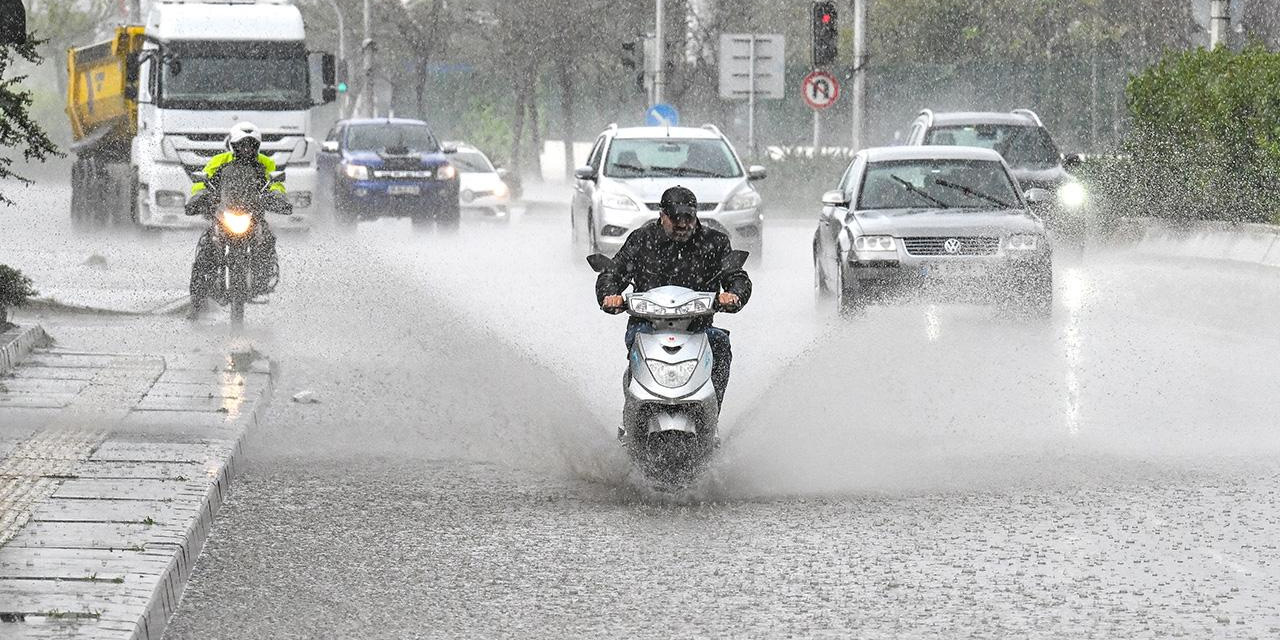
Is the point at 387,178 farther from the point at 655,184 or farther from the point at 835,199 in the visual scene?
the point at 835,199

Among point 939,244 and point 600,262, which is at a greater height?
point 600,262

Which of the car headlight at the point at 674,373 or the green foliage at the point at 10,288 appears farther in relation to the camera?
the green foliage at the point at 10,288

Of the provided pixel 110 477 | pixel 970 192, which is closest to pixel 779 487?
pixel 110 477

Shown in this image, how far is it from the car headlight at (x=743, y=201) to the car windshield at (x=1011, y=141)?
7.22ft

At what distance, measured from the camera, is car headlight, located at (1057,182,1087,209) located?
26.5 meters

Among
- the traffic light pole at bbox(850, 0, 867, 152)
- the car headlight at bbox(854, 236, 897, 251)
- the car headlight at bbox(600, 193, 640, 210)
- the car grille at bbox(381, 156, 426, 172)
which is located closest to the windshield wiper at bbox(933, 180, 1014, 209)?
the car headlight at bbox(854, 236, 897, 251)

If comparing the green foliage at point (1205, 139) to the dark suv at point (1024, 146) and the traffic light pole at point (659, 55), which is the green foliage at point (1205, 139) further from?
the traffic light pole at point (659, 55)

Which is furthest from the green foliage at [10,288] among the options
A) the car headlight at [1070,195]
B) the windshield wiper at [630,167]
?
the car headlight at [1070,195]

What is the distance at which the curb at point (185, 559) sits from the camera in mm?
7035

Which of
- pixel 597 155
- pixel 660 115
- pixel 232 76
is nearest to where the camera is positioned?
pixel 597 155

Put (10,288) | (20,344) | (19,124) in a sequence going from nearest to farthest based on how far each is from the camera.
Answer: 1. (20,344)
2. (19,124)
3. (10,288)

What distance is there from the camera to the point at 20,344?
1473 centimetres

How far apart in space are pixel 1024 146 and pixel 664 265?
1765 cm

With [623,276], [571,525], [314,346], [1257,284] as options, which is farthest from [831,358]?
[1257,284]
